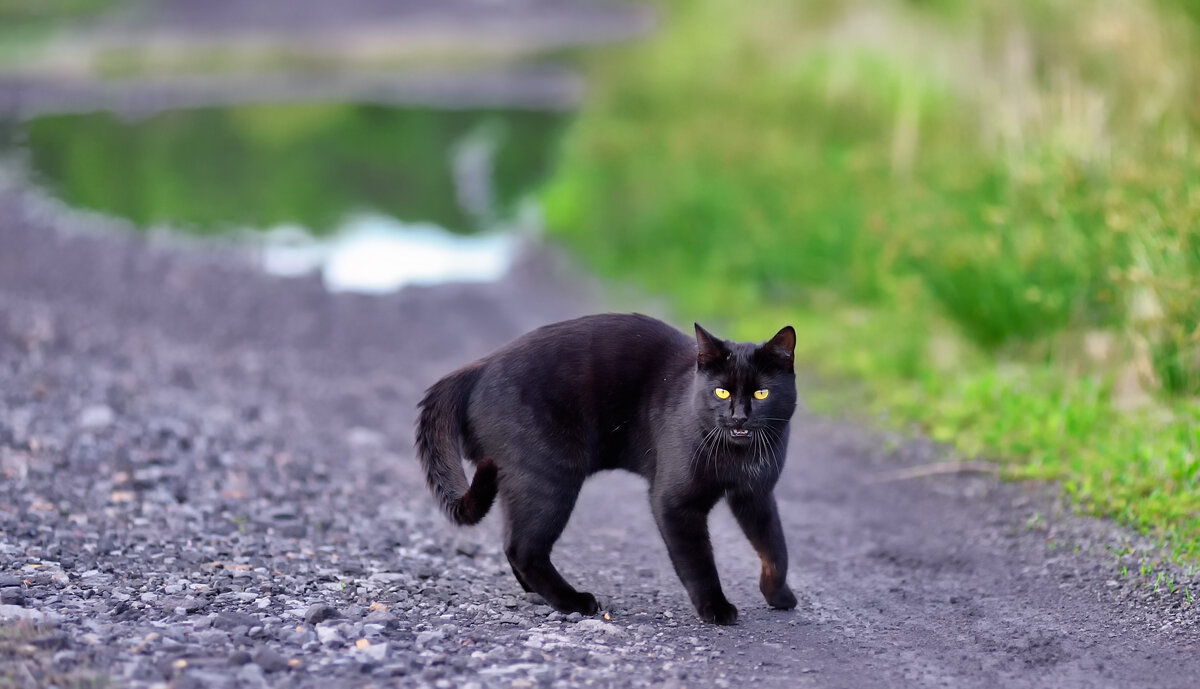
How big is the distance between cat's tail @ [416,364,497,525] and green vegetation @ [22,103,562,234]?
483 inches

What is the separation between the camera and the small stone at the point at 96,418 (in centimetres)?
656

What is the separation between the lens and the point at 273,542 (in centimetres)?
514

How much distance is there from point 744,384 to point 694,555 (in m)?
0.65

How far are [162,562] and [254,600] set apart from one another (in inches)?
23.8

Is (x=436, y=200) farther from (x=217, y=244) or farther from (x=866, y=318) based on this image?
(x=866, y=318)

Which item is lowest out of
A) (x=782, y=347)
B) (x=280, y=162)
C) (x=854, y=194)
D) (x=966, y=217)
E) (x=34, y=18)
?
(x=782, y=347)

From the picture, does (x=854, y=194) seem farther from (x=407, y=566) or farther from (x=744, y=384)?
(x=407, y=566)

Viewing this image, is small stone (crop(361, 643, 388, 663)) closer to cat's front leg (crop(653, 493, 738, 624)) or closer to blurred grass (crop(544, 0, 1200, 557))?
cat's front leg (crop(653, 493, 738, 624))

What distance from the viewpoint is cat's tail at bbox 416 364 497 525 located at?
4.43 m

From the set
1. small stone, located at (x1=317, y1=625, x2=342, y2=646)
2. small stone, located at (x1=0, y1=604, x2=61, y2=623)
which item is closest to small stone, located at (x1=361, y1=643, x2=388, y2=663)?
small stone, located at (x1=317, y1=625, x2=342, y2=646)

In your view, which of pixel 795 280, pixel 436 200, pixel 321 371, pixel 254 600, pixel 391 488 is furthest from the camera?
pixel 436 200

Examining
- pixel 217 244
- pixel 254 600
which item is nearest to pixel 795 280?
pixel 254 600

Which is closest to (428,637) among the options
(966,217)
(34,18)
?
(966,217)

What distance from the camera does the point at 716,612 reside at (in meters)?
4.46
